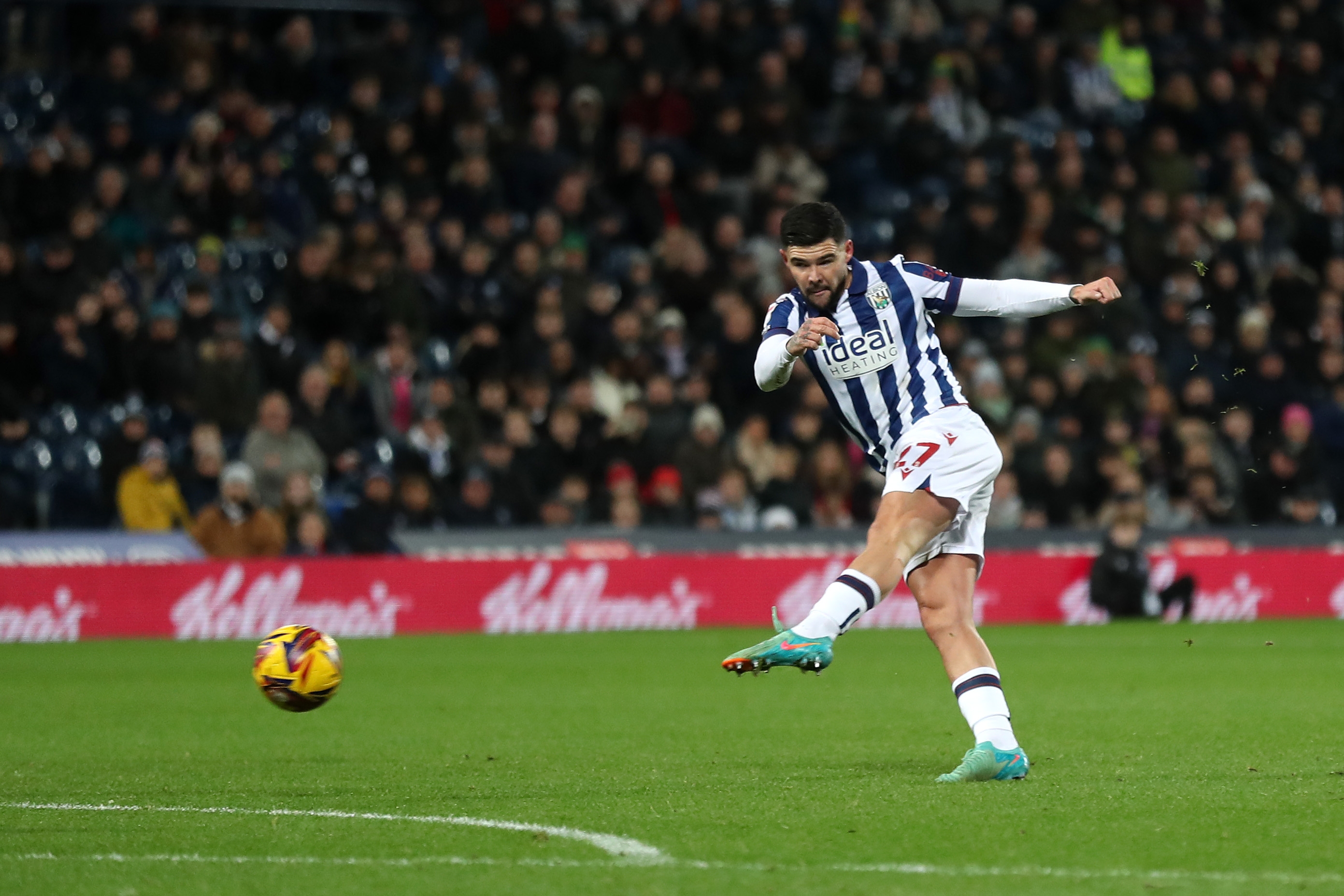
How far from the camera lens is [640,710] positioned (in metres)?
10.5

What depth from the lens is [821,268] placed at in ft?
23.6

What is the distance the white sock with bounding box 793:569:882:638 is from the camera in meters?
6.57

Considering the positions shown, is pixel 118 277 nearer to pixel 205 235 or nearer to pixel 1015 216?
pixel 205 235

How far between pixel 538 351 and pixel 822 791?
12034mm

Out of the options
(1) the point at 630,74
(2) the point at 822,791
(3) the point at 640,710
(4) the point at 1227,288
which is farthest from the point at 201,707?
(4) the point at 1227,288

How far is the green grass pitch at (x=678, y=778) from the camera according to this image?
5.29m

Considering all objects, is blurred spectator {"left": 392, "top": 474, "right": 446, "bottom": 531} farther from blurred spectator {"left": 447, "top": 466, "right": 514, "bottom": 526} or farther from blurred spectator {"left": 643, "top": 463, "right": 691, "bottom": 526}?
blurred spectator {"left": 643, "top": 463, "right": 691, "bottom": 526}

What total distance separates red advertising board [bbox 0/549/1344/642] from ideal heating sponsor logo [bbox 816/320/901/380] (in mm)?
9251

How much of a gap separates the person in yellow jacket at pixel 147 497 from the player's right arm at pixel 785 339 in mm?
10061

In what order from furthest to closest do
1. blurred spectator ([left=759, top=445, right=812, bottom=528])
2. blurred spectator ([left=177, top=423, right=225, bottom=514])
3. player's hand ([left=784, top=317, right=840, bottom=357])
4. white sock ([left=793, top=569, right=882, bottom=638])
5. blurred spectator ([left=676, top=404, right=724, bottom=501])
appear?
blurred spectator ([left=759, top=445, right=812, bottom=528]) < blurred spectator ([left=676, top=404, right=724, bottom=501]) < blurred spectator ([left=177, top=423, right=225, bottom=514]) < player's hand ([left=784, top=317, right=840, bottom=357]) < white sock ([left=793, top=569, right=882, bottom=638])

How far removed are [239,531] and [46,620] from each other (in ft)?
5.74

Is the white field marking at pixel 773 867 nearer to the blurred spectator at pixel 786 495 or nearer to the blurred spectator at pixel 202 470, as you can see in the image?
the blurred spectator at pixel 202 470

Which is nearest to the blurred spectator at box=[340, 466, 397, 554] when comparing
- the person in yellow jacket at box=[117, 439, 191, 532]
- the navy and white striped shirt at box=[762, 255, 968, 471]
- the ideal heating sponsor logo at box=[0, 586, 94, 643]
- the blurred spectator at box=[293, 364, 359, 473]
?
the blurred spectator at box=[293, 364, 359, 473]

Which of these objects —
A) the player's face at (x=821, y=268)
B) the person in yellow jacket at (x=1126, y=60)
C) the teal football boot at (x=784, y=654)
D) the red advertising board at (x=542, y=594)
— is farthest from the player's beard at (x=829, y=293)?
the person in yellow jacket at (x=1126, y=60)
